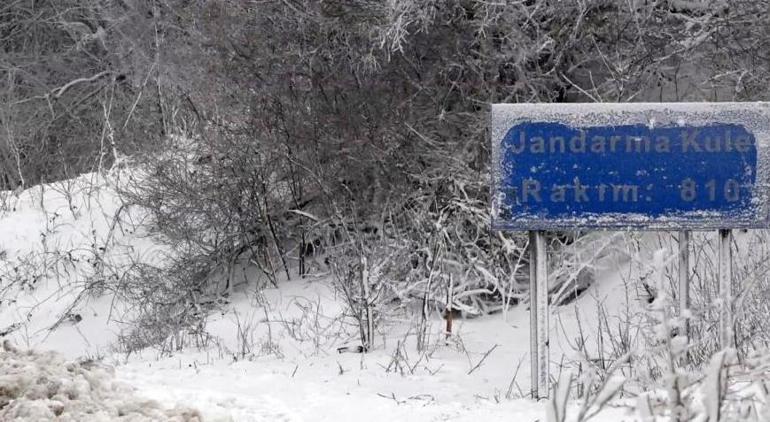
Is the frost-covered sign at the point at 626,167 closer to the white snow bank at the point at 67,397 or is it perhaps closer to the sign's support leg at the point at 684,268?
the sign's support leg at the point at 684,268

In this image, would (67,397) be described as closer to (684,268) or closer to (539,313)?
(539,313)

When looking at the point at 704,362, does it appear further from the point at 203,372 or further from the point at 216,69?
the point at 216,69

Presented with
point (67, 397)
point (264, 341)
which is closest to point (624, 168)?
point (67, 397)

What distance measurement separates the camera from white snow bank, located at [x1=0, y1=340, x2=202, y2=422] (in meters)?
4.52

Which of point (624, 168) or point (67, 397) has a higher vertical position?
point (624, 168)

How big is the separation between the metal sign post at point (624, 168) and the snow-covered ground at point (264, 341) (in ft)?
2.73

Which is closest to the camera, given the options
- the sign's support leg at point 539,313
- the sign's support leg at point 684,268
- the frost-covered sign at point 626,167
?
the frost-covered sign at point 626,167

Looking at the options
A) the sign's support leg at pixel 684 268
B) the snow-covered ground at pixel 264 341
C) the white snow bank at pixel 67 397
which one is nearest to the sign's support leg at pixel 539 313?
the snow-covered ground at pixel 264 341

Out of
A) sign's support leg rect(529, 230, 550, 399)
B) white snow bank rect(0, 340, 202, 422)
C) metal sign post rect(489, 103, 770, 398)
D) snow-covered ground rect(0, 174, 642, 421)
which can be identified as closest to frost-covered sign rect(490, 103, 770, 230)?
metal sign post rect(489, 103, 770, 398)

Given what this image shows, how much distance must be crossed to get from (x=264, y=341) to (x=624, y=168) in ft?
11.7

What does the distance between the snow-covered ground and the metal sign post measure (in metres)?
0.83

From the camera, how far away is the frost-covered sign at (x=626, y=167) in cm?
Result: 527

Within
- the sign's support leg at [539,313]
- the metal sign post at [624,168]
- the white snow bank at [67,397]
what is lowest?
the white snow bank at [67,397]

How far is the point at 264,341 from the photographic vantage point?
307 inches
